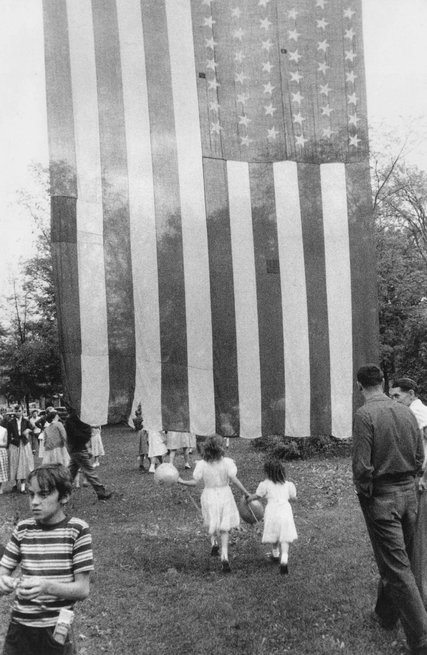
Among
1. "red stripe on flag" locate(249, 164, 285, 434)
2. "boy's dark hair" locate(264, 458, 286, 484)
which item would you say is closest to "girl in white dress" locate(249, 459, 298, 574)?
"boy's dark hair" locate(264, 458, 286, 484)

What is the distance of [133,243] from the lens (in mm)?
5059

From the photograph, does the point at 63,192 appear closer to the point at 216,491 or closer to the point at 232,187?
the point at 232,187

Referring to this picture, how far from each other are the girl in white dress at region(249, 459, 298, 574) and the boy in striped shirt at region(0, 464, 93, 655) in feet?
12.6

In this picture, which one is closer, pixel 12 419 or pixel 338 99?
pixel 338 99

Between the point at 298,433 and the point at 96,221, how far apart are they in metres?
2.38

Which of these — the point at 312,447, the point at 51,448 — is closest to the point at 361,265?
the point at 51,448

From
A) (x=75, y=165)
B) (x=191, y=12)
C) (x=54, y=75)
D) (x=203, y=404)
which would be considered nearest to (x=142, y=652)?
(x=203, y=404)

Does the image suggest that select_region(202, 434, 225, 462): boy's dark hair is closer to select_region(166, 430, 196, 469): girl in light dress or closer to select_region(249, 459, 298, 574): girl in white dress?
select_region(249, 459, 298, 574): girl in white dress

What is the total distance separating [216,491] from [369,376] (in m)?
3.21

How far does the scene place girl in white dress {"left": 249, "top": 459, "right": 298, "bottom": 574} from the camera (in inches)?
271

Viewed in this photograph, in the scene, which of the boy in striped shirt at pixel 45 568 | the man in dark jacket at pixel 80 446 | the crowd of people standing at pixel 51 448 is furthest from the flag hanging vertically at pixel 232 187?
the man in dark jacket at pixel 80 446

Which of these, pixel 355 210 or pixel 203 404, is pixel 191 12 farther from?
pixel 203 404

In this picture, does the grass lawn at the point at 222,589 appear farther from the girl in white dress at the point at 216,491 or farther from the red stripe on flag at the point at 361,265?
the red stripe on flag at the point at 361,265

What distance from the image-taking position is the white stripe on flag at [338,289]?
16.9ft
